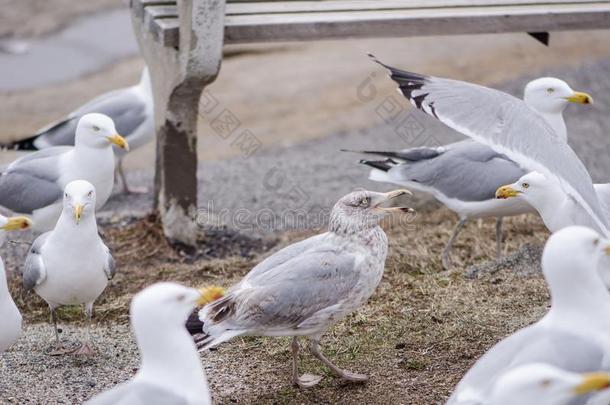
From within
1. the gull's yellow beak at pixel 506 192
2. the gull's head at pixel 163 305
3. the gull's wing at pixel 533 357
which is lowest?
the gull's yellow beak at pixel 506 192

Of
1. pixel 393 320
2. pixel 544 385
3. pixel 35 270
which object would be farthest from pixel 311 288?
pixel 544 385

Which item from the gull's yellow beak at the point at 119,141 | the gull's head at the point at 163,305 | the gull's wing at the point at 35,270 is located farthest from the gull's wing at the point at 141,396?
the gull's yellow beak at the point at 119,141

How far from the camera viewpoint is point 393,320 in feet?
15.7

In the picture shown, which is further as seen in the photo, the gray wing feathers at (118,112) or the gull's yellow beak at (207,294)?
Answer: the gray wing feathers at (118,112)

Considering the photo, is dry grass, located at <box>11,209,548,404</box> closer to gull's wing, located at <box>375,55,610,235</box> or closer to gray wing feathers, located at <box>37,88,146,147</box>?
gull's wing, located at <box>375,55,610,235</box>

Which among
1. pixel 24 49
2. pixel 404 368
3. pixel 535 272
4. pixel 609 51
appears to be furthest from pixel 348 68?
pixel 404 368

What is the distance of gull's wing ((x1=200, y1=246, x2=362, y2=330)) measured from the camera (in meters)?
4.05

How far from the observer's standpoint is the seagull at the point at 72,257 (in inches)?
175

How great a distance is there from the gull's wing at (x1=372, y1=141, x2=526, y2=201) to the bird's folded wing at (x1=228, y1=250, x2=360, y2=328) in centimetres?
159

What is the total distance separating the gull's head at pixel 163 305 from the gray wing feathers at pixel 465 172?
2726mm

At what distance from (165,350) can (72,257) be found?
1.46m

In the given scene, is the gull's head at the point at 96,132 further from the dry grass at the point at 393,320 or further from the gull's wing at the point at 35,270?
the gull's wing at the point at 35,270

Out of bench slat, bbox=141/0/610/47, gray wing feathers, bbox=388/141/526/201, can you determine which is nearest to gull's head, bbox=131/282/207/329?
bench slat, bbox=141/0/610/47

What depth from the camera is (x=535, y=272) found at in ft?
17.5
